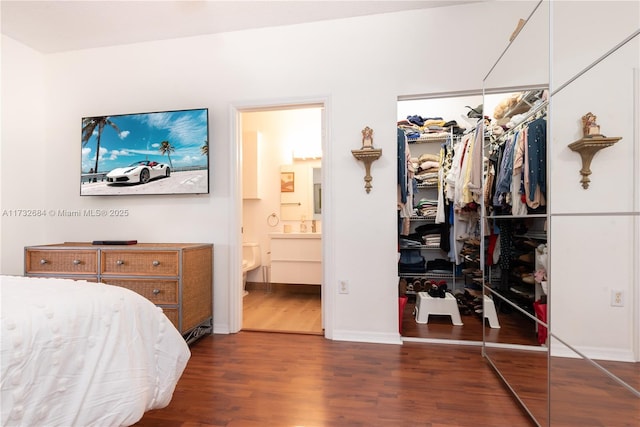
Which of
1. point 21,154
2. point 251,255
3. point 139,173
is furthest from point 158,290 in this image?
point 21,154

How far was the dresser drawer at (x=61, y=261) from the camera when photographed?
2510 millimetres

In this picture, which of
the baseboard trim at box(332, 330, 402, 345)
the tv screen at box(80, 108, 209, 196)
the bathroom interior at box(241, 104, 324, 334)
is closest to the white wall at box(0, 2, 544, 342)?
the baseboard trim at box(332, 330, 402, 345)

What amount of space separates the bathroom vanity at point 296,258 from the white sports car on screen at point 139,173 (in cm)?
152

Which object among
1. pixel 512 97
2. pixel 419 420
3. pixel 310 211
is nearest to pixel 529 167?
pixel 512 97

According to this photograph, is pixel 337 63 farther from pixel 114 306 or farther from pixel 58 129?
pixel 58 129

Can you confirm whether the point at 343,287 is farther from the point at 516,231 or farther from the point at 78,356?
the point at 78,356

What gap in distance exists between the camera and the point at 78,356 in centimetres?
103

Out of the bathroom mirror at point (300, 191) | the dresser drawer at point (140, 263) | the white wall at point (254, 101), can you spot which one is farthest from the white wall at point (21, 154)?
the bathroom mirror at point (300, 191)

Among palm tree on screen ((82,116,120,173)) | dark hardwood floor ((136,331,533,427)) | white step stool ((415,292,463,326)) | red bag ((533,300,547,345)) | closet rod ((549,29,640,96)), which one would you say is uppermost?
palm tree on screen ((82,116,120,173))

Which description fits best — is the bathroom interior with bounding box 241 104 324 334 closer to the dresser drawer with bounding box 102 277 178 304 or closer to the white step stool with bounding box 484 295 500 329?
the dresser drawer with bounding box 102 277 178 304

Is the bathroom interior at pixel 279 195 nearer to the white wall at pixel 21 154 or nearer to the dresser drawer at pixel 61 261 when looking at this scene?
the dresser drawer at pixel 61 261

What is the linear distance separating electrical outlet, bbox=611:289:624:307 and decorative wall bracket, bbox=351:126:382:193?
1714mm

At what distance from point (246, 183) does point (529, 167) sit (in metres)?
3.35

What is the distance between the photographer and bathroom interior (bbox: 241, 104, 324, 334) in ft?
13.3
